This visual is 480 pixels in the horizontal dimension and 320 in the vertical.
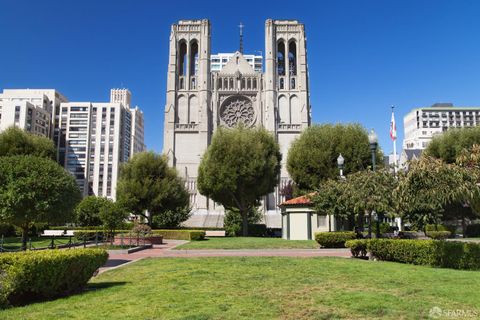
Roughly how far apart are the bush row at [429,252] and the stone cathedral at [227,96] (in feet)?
166

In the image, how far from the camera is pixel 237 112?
72500mm

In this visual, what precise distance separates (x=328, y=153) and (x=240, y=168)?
9672mm

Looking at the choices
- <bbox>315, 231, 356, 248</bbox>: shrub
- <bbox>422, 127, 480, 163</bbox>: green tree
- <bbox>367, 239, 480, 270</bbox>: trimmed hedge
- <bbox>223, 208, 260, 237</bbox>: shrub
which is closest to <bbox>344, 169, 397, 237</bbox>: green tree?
<bbox>367, 239, 480, 270</bbox>: trimmed hedge

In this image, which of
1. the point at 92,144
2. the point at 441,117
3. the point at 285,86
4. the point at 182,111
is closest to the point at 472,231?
the point at 285,86

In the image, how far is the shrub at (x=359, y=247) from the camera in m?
18.0

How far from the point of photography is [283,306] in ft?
26.5

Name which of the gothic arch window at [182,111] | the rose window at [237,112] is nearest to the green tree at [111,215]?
the gothic arch window at [182,111]

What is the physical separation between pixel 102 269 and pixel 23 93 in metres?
135

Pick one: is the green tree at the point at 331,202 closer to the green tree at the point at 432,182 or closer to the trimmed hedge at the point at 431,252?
the trimmed hedge at the point at 431,252

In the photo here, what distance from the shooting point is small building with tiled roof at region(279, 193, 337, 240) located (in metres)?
34.0

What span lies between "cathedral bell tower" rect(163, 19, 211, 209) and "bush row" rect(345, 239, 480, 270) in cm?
5216

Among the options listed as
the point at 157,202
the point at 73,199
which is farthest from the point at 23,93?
the point at 73,199

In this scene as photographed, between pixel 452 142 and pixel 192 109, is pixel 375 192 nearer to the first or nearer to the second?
pixel 452 142

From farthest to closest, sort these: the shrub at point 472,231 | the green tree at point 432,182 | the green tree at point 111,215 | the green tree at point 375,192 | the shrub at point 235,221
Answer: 1. the shrub at point 235,221
2. the shrub at point 472,231
3. the green tree at point 111,215
4. the green tree at point 375,192
5. the green tree at point 432,182
